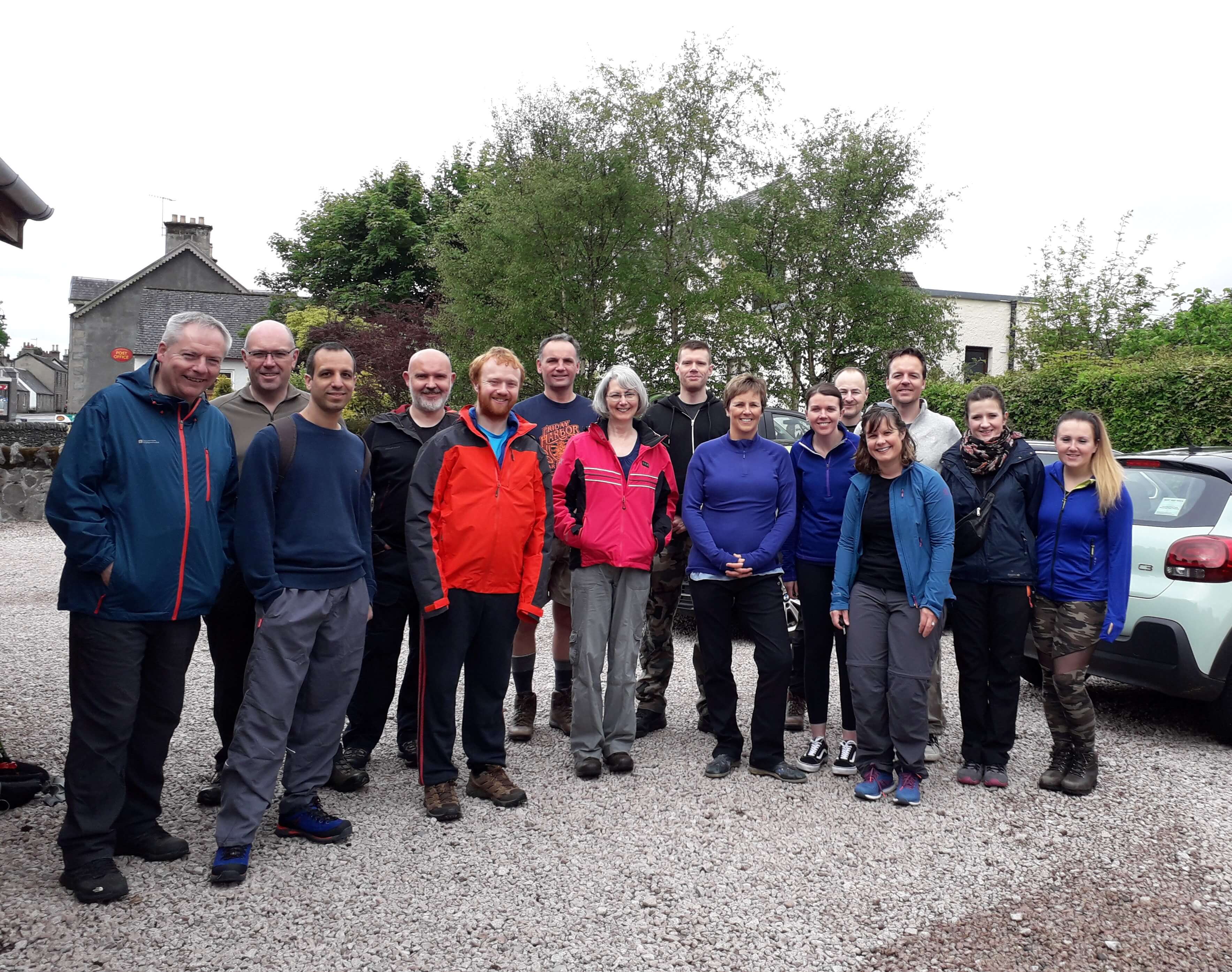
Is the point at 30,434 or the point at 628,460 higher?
the point at 628,460

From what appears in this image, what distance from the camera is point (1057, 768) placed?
15.0ft

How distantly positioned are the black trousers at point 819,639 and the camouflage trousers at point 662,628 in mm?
599

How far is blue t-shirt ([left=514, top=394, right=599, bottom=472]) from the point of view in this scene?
523 centimetres

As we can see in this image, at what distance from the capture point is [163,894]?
329cm

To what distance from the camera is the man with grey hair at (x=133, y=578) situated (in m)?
3.25

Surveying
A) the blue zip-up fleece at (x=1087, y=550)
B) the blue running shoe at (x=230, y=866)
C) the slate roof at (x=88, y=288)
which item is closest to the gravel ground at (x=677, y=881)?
the blue running shoe at (x=230, y=866)

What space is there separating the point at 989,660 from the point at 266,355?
12.6ft

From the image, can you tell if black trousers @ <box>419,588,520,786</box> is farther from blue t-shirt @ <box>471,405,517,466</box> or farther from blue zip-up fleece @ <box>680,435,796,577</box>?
blue zip-up fleece @ <box>680,435,796,577</box>

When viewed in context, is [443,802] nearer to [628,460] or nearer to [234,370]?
[628,460]

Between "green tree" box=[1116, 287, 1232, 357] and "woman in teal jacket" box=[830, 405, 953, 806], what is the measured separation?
18891 millimetres

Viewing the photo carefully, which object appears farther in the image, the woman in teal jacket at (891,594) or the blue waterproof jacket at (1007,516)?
the blue waterproof jacket at (1007,516)

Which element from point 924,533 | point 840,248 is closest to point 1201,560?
point 924,533

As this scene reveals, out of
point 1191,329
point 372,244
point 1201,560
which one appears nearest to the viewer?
point 1201,560

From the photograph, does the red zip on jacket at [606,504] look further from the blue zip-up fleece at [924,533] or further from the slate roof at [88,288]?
the slate roof at [88,288]
